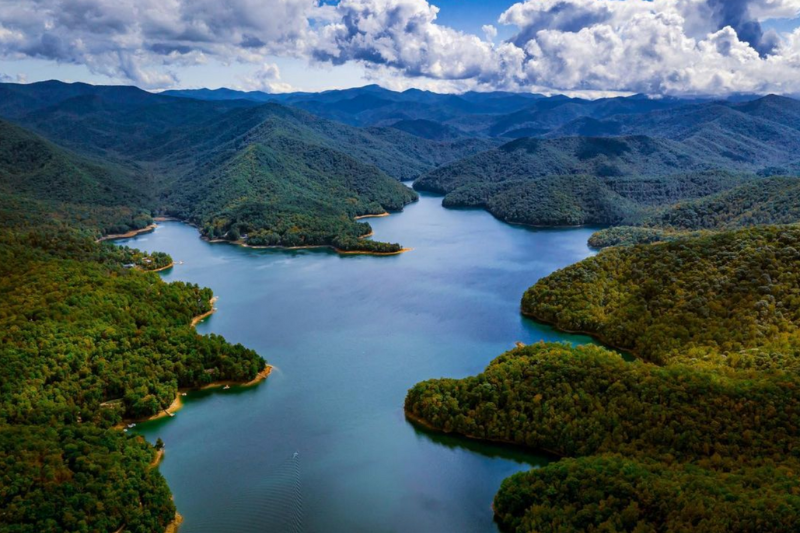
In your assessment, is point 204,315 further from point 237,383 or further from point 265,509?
point 265,509

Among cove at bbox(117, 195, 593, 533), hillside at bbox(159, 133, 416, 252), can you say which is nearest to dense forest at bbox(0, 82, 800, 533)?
cove at bbox(117, 195, 593, 533)

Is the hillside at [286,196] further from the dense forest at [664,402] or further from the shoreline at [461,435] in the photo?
the shoreline at [461,435]

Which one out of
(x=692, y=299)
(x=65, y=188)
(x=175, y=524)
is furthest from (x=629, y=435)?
(x=65, y=188)

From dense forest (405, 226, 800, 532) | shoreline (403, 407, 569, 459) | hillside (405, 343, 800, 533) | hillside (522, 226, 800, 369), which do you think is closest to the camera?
hillside (405, 343, 800, 533)

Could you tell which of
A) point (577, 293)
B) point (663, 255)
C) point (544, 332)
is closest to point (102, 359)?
point (544, 332)

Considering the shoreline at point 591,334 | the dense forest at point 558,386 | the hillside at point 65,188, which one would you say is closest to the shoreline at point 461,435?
the dense forest at point 558,386

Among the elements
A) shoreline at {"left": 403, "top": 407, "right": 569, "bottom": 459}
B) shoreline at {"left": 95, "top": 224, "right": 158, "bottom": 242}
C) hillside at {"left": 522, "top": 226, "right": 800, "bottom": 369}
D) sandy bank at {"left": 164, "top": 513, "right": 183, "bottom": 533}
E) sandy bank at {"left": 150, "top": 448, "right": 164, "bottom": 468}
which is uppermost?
hillside at {"left": 522, "top": 226, "right": 800, "bottom": 369}

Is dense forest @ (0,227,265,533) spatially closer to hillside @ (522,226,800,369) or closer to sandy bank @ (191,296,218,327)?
sandy bank @ (191,296,218,327)
